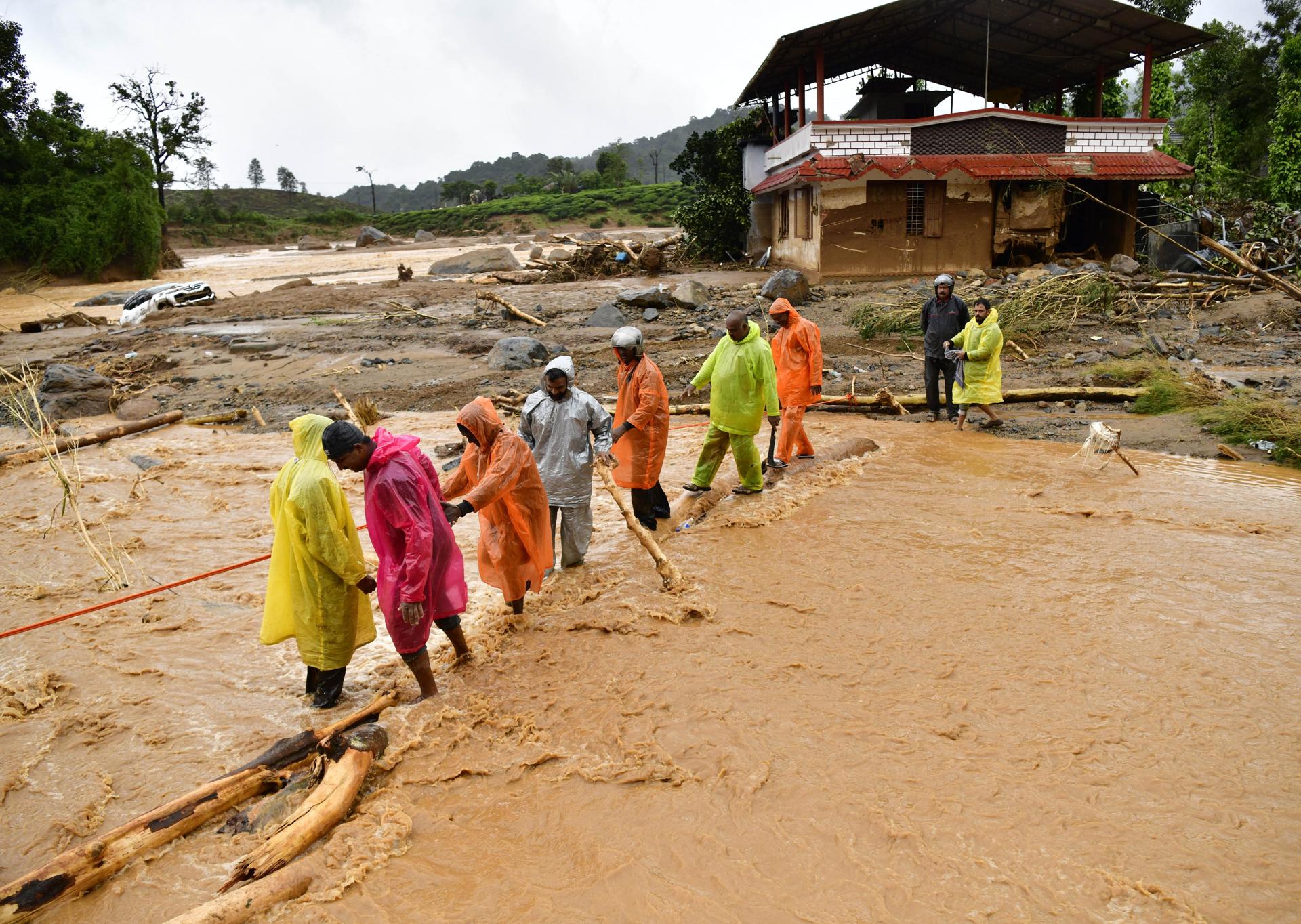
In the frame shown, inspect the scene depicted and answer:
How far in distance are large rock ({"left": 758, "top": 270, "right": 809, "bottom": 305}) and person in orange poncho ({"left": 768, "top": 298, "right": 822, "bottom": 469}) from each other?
913 centimetres

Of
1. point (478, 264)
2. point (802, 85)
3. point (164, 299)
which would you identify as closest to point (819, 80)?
point (802, 85)

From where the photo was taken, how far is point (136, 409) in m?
12.8

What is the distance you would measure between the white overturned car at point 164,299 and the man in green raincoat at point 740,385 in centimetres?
1937

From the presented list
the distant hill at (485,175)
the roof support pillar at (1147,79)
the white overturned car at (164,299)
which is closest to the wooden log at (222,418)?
the white overturned car at (164,299)

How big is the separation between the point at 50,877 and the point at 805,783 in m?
2.92

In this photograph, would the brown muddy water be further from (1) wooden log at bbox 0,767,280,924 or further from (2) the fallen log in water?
(2) the fallen log in water

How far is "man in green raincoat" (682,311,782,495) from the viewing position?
716cm

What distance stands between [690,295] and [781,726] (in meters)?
14.4

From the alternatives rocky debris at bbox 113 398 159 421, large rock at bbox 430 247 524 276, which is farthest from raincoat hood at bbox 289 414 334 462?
large rock at bbox 430 247 524 276

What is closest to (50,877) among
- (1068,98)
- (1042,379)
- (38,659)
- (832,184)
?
(38,659)

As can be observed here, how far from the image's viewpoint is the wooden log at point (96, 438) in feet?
32.9

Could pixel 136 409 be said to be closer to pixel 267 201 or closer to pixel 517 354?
pixel 517 354

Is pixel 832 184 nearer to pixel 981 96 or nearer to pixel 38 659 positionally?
pixel 981 96

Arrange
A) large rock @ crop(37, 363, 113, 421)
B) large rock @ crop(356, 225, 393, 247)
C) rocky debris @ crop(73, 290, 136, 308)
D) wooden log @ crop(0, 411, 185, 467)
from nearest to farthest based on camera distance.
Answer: wooden log @ crop(0, 411, 185, 467)
large rock @ crop(37, 363, 113, 421)
rocky debris @ crop(73, 290, 136, 308)
large rock @ crop(356, 225, 393, 247)
